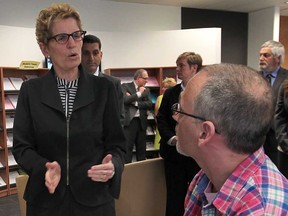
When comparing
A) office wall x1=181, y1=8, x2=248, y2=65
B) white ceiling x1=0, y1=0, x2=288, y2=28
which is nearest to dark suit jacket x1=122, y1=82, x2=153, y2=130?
white ceiling x1=0, y1=0, x2=288, y2=28

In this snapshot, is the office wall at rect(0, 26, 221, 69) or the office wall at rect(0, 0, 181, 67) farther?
the office wall at rect(0, 26, 221, 69)

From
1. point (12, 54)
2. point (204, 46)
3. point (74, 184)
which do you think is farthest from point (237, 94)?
point (204, 46)

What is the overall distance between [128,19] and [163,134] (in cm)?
465

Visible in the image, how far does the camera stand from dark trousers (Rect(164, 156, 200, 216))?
6.52ft

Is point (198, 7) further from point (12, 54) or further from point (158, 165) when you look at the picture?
point (158, 165)

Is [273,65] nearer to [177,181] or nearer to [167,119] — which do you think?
[167,119]

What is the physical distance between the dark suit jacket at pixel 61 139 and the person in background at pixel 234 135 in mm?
470

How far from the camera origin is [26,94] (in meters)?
1.26

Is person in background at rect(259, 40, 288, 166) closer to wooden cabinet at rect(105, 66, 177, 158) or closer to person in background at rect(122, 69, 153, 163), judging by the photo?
person in background at rect(122, 69, 153, 163)

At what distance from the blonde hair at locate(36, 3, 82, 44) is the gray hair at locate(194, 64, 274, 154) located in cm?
72

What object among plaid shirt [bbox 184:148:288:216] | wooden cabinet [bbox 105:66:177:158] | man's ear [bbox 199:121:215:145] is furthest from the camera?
wooden cabinet [bbox 105:66:177:158]

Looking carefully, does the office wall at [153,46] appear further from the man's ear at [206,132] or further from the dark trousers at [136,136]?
the man's ear at [206,132]

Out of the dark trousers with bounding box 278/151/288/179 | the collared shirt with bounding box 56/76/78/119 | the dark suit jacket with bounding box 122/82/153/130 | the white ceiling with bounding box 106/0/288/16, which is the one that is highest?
the white ceiling with bounding box 106/0/288/16

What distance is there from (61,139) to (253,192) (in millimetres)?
762
